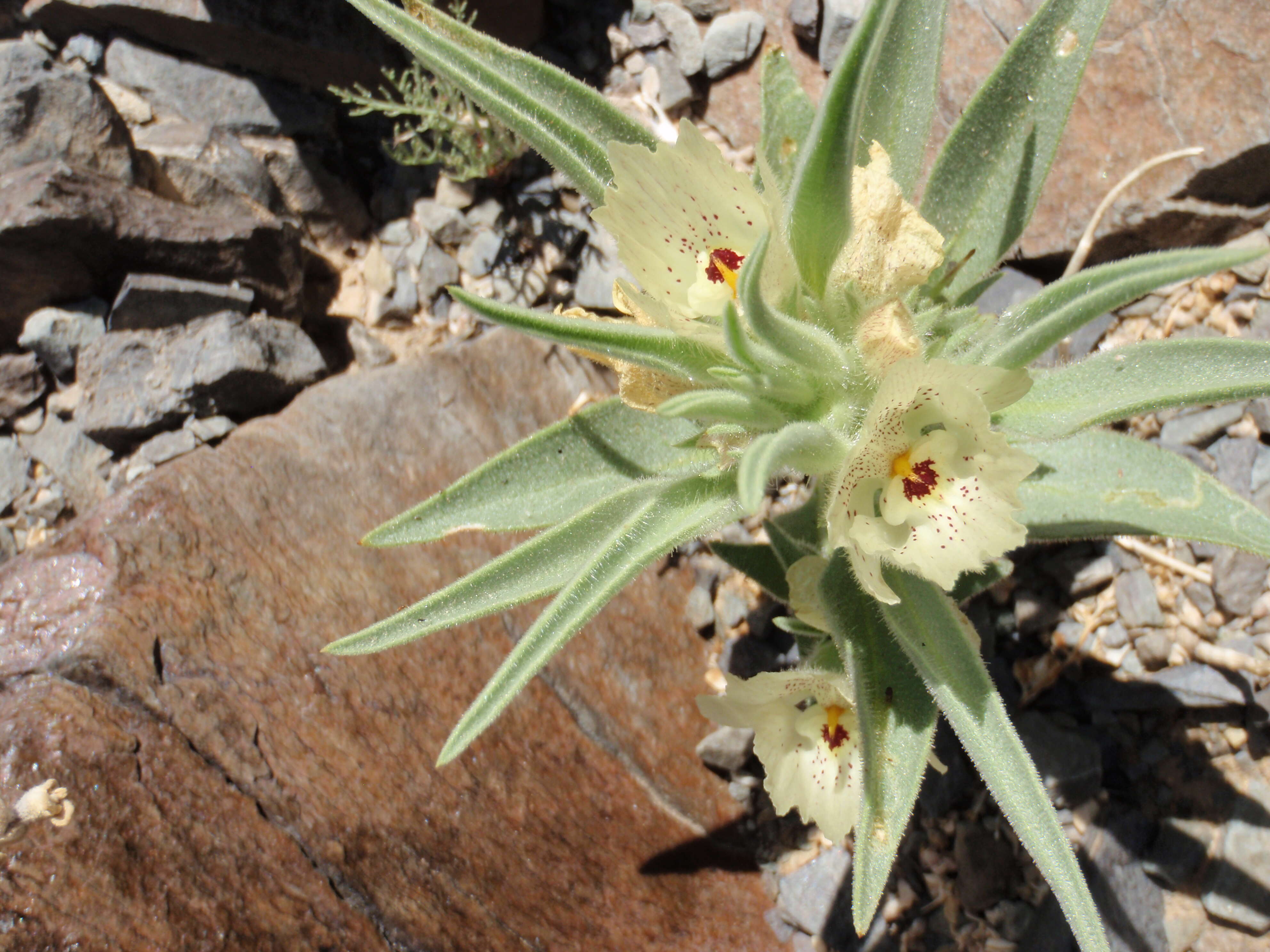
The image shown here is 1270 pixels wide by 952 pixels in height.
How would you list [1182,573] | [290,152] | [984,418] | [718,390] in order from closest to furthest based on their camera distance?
[984,418], [718,390], [1182,573], [290,152]

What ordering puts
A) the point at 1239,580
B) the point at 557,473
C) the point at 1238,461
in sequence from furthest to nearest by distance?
1. the point at 1238,461
2. the point at 1239,580
3. the point at 557,473

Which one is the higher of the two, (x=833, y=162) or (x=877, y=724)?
(x=833, y=162)

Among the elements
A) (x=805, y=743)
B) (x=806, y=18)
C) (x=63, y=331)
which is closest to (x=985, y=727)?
(x=805, y=743)

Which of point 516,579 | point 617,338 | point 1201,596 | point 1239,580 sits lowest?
point 1201,596

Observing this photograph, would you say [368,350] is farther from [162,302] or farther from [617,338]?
[617,338]

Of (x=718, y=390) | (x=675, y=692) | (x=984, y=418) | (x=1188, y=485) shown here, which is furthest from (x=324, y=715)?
(x=1188, y=485)

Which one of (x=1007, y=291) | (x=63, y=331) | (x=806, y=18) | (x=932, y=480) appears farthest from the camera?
(x=63, y=331)

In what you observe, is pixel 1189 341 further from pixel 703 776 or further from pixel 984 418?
pixel 703 776

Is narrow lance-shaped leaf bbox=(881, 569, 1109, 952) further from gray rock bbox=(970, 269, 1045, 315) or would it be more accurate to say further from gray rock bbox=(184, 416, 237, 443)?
gray rock bbox=(184, 416, 237, 443)
